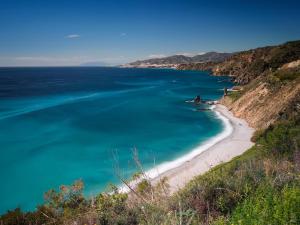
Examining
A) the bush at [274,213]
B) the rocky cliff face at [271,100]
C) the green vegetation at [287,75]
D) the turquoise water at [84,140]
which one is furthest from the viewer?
the green vegetation at [287,75]

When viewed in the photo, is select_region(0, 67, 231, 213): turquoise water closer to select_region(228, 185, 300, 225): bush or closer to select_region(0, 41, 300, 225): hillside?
select_region(0, 41, 300, 225): hillside

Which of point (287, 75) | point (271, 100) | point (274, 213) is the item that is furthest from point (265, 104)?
point (274, 213)

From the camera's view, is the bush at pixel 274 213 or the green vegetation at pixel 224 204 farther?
the green vegetation at pixel 224 204

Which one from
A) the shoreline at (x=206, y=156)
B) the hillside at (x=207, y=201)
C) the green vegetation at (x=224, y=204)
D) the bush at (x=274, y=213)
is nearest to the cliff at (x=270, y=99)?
the shoreline at (x=206, y=156)

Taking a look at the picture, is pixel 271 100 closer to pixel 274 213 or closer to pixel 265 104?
pixel 265 104

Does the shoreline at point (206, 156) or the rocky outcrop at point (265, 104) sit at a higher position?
the rocky outcrop at point (265, 104)

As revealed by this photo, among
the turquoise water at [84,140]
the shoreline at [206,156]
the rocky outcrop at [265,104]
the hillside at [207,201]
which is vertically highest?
the hillside at [207,201]

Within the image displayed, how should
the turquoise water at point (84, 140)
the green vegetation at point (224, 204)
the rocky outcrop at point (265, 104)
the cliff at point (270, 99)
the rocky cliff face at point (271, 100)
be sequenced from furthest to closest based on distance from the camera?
the cliff at point (270, 99), the rocky outcrop at point (265, 104), the rocky cliff face at point (271, 100), the turquoise water at point (84, 140), the green vegetation at point (224, 204)

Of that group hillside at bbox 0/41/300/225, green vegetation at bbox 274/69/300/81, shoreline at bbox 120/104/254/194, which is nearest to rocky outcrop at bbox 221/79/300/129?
shoreline at bbox 120/104/254/194

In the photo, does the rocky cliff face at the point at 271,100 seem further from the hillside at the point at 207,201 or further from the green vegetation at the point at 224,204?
the green vegetation at the point at 224,204
